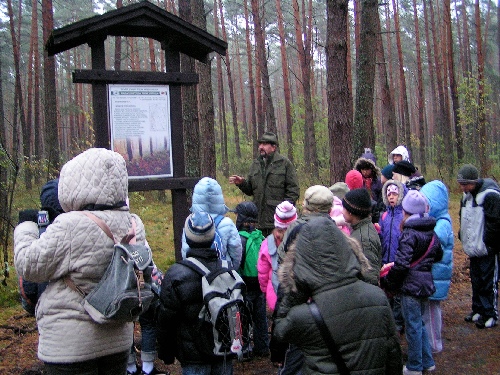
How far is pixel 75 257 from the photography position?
271 centimetres

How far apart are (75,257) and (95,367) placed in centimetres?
65

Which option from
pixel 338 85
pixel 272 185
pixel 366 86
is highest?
pixel 366 86

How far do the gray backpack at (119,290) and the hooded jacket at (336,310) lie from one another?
0.78 meters

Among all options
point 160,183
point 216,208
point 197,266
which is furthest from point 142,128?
point 197,266

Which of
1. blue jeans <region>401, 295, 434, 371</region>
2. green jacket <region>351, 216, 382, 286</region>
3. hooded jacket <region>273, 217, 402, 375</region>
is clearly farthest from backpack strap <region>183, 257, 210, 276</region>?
blue jeans <region>401, 295, 434, 371</region>

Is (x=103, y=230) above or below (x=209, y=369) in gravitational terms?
above

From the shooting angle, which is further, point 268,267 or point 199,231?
point 268,267

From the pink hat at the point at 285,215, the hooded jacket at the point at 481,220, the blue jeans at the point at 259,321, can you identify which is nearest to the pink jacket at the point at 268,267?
the pink hat at the point at 285,215

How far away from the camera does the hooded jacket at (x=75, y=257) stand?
2.67 m

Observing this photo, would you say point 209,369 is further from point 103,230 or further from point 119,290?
point 103,230

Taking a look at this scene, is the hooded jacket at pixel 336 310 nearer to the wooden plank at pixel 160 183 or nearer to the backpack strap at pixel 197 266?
the backpack strap at pixel 197 266

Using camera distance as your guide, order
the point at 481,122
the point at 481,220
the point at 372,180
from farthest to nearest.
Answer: the point at 481,122
the point at 372,180
the point at 481,220

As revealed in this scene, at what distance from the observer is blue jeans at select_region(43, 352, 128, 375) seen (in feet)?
9.00

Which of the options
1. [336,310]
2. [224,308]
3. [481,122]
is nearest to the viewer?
[336,310]
